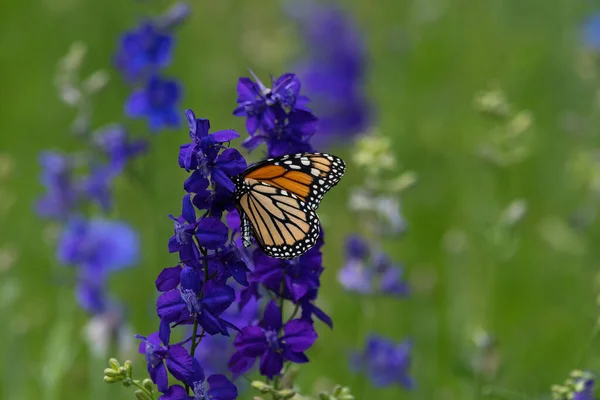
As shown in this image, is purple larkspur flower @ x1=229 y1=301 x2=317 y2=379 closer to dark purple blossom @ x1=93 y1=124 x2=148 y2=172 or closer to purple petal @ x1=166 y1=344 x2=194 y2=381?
purple petal @ x1=166 y1=344 x2=194 y2=381

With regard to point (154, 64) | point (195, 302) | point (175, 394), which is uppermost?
point (154, 64)

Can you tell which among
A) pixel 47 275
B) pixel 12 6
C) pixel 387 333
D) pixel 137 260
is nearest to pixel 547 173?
pixel 387 333

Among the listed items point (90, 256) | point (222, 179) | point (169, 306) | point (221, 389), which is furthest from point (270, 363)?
point (90, 256)

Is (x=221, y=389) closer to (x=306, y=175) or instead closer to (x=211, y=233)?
(x=211, y=233)

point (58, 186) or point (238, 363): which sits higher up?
point (58, 186)

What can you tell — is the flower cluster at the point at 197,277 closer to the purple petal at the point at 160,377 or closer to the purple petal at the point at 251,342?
the purple petal at the point at 160,377

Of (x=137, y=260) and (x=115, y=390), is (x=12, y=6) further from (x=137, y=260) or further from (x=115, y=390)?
(x=115, y=390)

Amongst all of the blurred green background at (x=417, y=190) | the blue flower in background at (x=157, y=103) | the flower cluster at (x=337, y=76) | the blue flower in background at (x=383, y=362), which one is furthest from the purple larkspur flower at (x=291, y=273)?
the flower cluster at (x=337, y=76)
